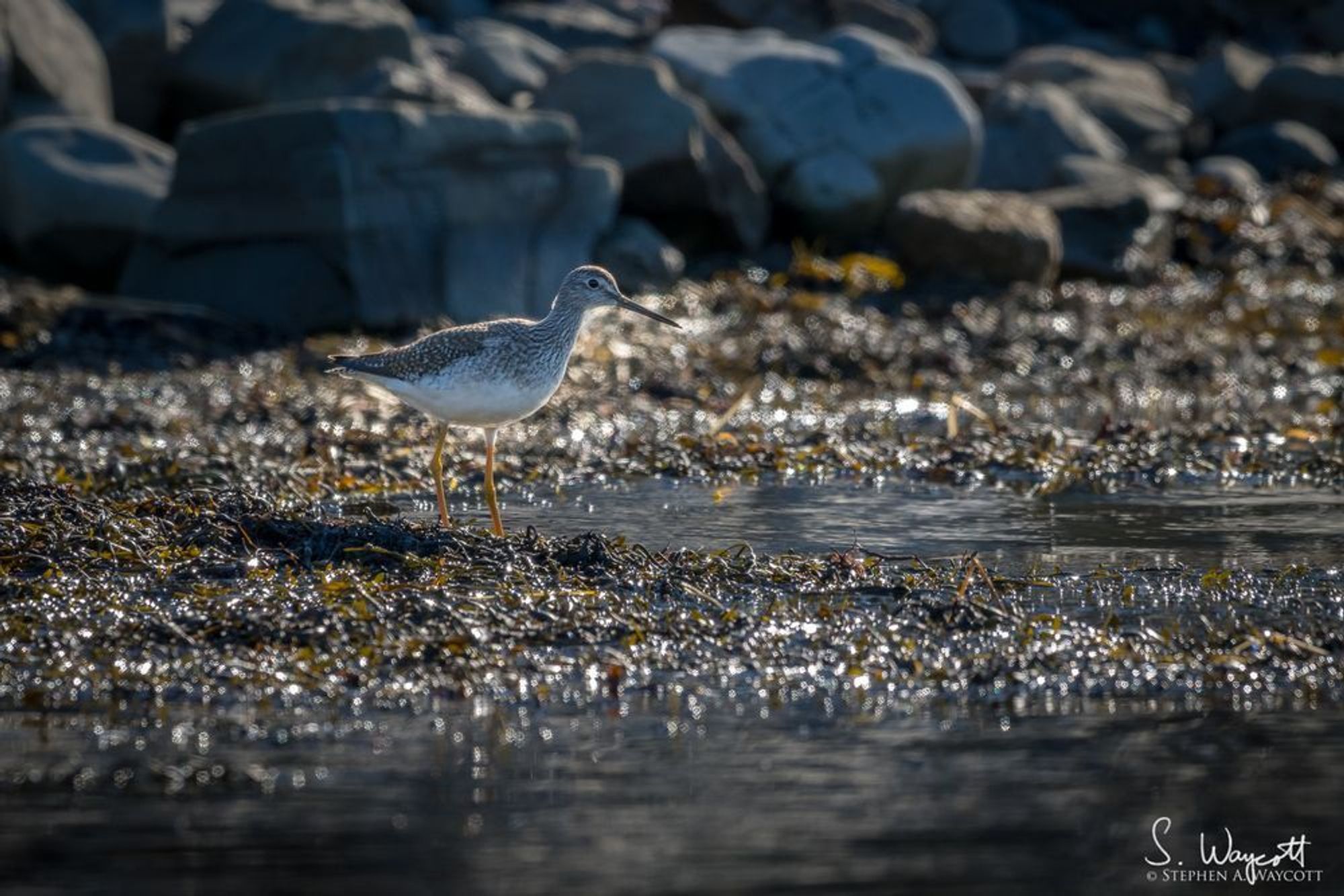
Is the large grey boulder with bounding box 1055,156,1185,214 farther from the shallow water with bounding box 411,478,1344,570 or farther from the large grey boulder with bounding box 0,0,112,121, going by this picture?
the large grey boulder with bounding box 0,0,112,121

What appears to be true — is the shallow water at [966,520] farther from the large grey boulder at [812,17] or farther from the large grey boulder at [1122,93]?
the large grey boulder at [812,17]

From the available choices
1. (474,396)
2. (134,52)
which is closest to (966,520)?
(474,396)

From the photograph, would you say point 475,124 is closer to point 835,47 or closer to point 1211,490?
point 835,47

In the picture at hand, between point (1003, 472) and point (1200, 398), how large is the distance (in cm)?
383

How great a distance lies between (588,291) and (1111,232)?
924 centimetres

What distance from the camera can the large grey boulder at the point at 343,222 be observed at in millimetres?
14609

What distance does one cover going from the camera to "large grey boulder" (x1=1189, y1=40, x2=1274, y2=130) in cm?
2456

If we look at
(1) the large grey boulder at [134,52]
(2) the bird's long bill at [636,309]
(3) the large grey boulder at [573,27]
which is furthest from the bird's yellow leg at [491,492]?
(3) the large grey boulder at [573,27]

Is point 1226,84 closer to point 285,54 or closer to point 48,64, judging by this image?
point 285,54

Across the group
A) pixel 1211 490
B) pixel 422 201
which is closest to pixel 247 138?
pixel 422 201

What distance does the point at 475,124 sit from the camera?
15.2 metres

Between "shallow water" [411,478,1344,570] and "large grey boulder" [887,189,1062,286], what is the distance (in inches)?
254

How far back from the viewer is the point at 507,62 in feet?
63.8

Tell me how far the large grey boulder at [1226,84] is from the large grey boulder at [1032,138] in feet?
12.3
